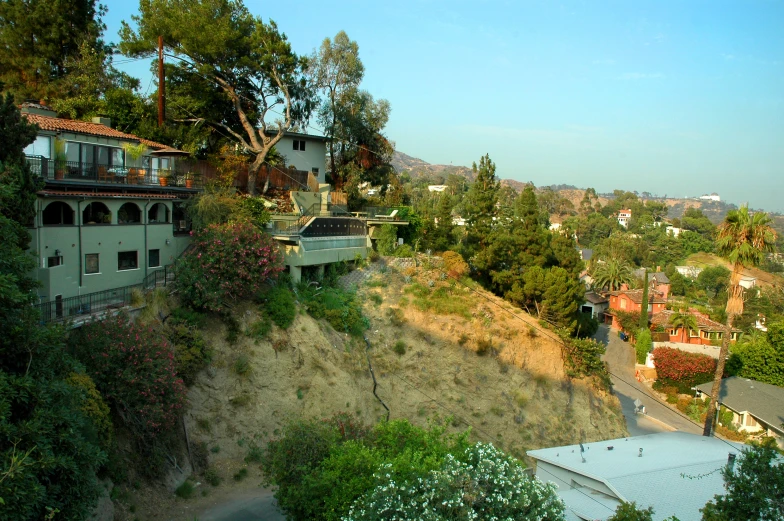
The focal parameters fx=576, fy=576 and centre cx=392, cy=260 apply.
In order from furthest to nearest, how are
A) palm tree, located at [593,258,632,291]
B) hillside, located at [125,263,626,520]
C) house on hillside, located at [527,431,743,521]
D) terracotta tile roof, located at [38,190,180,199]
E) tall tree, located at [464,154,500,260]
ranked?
1. palm tree, located at [593,258,632,291]
2. tall tree, located at [464,154,500,260]
3. hillside, located at [125,263,626,520]
4. terracotta tile roof, located at [38,190,180,199]
5. house on hillside, located at [527,431,743,521]

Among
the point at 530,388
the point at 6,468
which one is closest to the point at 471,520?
the point at 6,468

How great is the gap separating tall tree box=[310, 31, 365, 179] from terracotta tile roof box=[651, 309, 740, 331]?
3655cm

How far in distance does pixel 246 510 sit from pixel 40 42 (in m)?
29.7

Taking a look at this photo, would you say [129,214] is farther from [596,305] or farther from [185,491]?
[596,305]

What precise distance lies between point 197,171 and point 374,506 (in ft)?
79.2

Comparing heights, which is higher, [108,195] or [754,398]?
[108,195]

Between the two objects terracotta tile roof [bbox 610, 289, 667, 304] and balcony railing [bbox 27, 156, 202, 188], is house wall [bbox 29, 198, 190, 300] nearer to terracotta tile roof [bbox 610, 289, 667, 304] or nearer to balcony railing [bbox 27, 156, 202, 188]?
balcony railing [bbox 27, 156, 202, 188]

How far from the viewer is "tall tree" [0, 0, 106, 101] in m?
31.7

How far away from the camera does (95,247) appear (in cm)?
2022

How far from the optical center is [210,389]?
2012 cm

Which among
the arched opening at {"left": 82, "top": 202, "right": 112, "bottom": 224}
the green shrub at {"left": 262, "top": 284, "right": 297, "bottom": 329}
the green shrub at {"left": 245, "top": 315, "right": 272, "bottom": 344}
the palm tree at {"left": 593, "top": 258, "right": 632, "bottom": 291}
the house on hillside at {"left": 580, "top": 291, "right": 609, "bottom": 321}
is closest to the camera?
the arched opening at {"left": 82, "top": 202, "right": 112, "bottom": 224}

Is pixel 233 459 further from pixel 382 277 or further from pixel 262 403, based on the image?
pixel 382 277

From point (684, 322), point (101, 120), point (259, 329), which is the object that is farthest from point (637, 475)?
point (684, 322)

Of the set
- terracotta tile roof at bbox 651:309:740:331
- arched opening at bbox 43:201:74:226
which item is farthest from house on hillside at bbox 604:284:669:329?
arched opening at bbox 43:201:74:226
